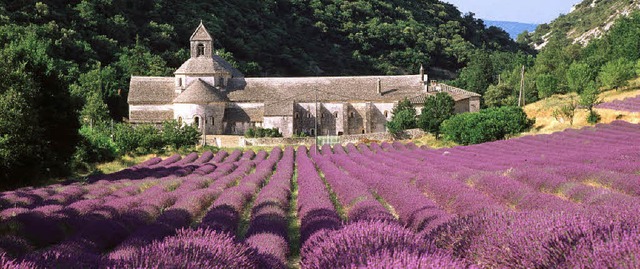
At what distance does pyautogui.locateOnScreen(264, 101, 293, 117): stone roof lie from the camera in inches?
2188

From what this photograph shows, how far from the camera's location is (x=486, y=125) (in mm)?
39812

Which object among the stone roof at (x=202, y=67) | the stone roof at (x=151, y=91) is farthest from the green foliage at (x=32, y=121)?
the stone roof at (x=202, y=67)

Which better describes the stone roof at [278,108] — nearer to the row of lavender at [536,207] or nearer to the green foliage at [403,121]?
the green foliage at [403,121]

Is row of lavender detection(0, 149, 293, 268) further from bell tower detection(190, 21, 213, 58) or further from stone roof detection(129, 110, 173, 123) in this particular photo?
bell tower detection(190, 21, 213, 58)

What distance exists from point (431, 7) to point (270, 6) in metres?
50.4

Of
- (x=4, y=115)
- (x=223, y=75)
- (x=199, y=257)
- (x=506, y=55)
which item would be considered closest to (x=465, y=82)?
(x=506, y=55)

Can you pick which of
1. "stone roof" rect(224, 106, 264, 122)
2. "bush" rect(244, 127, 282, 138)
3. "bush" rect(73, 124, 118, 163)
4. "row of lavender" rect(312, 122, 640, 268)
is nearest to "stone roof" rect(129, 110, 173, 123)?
"stone roof" rect(224, 106, 264, 122)

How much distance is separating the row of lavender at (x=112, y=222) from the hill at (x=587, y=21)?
365ft

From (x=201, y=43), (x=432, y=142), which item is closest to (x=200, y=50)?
(x=201, y=43)

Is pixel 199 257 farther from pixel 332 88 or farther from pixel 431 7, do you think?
pixel 431 7

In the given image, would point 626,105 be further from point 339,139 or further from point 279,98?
point 279,98

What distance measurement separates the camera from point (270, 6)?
116 meters

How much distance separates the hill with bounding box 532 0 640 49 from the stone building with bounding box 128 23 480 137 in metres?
67.3

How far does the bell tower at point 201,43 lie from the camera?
60.7 m
